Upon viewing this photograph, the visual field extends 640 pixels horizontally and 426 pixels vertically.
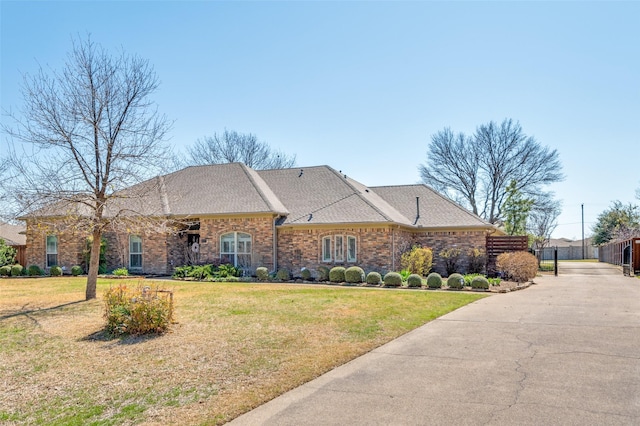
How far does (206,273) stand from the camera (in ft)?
69.8

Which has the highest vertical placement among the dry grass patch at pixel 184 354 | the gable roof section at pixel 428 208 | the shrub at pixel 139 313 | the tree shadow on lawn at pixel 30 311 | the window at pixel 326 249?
the gable roof section at pixel 428 208

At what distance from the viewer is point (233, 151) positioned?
46.3 metres

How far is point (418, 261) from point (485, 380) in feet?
49.1

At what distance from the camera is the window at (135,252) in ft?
79.8

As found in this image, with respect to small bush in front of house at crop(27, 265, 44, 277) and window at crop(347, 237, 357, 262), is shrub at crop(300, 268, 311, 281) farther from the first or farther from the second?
small bush in front of house at crop(27, 265, 44, 277)

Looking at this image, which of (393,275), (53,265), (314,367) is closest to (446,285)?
(393,275)

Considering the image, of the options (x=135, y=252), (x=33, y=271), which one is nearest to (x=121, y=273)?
(x=135, y=252)

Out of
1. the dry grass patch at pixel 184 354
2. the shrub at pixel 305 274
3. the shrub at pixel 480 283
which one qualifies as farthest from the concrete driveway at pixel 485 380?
the shrub at pixel 305 274

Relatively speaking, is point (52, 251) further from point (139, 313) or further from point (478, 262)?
point (478, 262)

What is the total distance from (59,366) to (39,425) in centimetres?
227

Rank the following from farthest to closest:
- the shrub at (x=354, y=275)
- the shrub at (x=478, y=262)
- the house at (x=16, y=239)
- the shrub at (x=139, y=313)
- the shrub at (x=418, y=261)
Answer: the house at (x=16, y=239) → the shrub at (x=478, y=262) → the shrub at (x=418, y=261) → the shrub at (x=354, y=275) → the shrub at (x=139, y=313)

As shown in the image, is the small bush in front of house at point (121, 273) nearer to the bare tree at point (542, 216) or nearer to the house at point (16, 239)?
the house at point (16, 239)

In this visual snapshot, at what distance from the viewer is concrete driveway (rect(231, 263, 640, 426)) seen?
510cm

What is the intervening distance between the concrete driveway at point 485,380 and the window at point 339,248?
11.3 m
